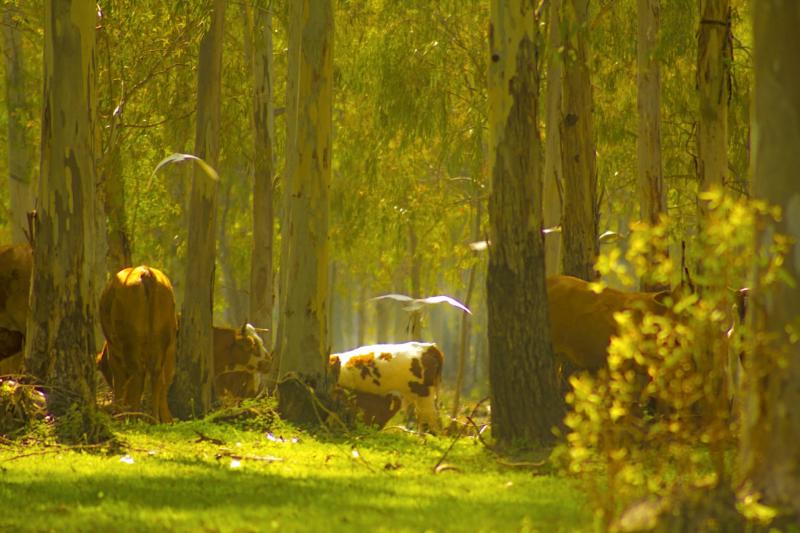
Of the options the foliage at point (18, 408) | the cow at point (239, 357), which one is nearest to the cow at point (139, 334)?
the foliage at point (18, 408)

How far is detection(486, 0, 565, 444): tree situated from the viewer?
10969 millimetres

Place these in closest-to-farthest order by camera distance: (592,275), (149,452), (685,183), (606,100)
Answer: (149,452)
(592,275)
(606,100)
(685,183)

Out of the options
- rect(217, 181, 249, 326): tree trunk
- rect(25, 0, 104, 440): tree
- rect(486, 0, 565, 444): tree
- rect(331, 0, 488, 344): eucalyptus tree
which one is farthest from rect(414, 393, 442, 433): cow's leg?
rect(217, 181, 249, 326): tree trunk

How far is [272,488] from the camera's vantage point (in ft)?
27.7

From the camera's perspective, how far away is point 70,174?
11.4m

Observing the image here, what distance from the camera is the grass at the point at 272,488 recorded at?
23.2 feet

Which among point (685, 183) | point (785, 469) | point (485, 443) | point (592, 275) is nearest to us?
point (785, 469)

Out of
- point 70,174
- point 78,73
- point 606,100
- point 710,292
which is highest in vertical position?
point 606,100

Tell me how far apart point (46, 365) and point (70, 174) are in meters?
1.70

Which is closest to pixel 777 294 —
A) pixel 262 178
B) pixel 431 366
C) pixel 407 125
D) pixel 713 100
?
pixel 713 100

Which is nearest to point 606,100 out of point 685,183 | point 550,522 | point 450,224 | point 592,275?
point 685,183

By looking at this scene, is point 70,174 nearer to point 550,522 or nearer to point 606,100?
point 550,522

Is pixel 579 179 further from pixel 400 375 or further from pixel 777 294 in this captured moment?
pixel 777 294

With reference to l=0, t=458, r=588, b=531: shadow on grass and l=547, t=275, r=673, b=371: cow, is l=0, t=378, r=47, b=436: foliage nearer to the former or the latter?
l=0, t=458, r=588, b=531: shadow on grass
